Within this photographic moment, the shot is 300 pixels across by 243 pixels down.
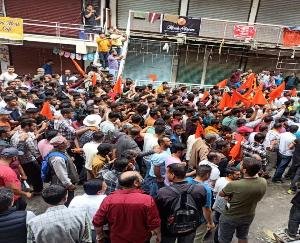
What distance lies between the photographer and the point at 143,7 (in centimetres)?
1700

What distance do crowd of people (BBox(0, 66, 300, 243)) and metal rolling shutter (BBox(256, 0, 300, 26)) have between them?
8.92 meters

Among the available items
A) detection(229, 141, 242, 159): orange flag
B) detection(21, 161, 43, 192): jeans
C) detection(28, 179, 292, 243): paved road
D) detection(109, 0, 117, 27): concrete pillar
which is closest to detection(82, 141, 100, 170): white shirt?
detection(21, 161, 43, 192): jeans

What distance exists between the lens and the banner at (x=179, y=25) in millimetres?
15602

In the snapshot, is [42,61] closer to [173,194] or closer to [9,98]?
[9,98]

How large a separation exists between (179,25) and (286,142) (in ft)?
32.2

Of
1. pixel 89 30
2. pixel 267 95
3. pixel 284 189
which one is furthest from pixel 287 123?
pixel 89 30

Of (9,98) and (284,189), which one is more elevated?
(9,98)

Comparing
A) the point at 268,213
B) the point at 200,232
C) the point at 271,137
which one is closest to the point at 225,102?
the point at 271,137

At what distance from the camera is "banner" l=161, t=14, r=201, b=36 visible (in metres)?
15.6

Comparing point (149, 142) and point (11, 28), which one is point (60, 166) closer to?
point (149, 142)

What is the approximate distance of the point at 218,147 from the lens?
5.87 meters

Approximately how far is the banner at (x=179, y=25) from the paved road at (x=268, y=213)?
1015 cm

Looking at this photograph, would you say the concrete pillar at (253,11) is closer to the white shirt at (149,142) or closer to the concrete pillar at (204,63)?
the concrete pillar at (204,63)

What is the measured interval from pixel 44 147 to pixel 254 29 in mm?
13576
